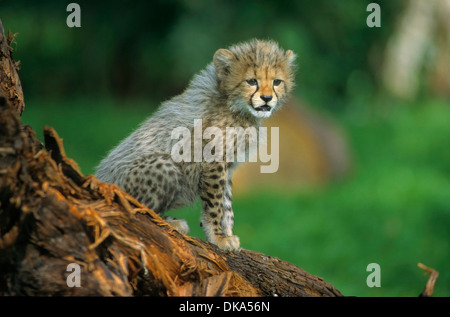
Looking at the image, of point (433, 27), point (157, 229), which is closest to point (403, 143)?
point (433, 27)

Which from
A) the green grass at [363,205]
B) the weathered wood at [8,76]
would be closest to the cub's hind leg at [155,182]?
the weathered wood at [8,76]

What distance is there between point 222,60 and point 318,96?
34.5ft

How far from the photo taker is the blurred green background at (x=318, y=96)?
10539 mm

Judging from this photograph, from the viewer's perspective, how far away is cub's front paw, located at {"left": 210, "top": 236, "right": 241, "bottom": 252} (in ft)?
16.5

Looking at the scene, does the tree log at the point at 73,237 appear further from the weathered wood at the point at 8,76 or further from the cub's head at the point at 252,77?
the cub's head at the point at 252,77

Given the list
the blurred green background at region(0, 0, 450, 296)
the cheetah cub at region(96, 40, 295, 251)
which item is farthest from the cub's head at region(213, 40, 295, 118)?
the blurred green background at region(0, 0, 450, 296)

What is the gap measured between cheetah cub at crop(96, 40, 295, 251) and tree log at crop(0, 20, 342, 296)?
0.90 metres

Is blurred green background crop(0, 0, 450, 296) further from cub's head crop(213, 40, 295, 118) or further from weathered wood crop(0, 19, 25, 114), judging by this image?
weathered wood crop(0, 19, 25, 114)

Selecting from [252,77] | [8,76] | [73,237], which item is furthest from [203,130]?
[73,237]

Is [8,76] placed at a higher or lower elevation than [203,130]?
higher

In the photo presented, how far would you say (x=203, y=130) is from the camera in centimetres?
539

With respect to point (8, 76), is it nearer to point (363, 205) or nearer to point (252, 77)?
point (252, 77)

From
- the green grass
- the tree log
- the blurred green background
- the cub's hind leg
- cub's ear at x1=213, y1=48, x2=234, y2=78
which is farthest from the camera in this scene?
the blurred green background
